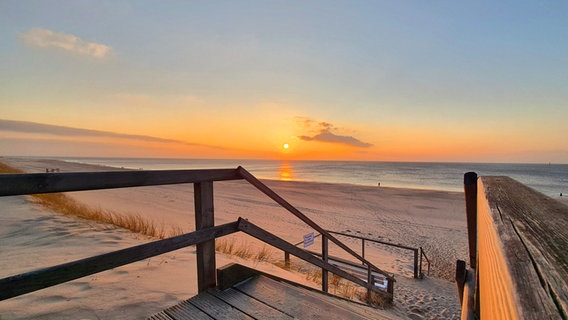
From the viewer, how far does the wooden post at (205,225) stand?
7.44 ft

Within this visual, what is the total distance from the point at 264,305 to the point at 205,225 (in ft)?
2.86

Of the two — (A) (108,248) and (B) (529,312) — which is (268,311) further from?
(A) (108,248)

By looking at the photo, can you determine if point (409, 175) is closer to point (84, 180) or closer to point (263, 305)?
point (263, 305)

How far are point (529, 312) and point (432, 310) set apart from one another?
6.86 metres

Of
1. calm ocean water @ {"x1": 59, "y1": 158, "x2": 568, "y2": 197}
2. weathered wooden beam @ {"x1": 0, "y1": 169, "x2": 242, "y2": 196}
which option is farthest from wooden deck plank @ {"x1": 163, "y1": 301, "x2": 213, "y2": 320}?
calm ocean water @ {"x1": 59, "y1": 158, "x2": 568, "y2": 197}

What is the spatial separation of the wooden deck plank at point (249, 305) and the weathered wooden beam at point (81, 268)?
0.65 metres

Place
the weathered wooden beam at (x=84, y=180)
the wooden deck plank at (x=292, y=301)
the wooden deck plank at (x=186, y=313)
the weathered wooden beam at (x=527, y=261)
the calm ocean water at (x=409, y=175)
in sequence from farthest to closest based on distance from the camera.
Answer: the calm ocean water at (x=409, y=175) < the wooden deck plank at (x=292, y=301) < the wooden deck plank at (x=186, y=313) < the weathered wooden beam at (x=84, y=180) < the weathered wooden beam at (x=527, y=261)

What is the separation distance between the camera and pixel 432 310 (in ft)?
19.4

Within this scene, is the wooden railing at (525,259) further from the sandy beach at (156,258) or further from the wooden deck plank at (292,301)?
the sandy beach at (156,258)

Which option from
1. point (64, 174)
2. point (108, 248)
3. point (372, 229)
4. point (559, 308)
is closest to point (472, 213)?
point (559, 308)

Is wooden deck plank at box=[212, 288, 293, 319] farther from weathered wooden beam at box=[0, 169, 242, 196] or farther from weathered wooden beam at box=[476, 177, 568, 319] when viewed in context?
weathered wooden beam at box=[476, 177, 568, 319]

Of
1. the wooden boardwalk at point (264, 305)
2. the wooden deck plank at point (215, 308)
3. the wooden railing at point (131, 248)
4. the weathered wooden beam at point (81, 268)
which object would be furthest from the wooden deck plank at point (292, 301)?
the weathered wooden beam at point (81, 268)

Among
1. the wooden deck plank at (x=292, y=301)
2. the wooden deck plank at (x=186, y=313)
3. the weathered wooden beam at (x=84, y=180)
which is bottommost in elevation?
the wooden deck plank at (x=292, y=301)

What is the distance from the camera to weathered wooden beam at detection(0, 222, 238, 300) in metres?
1.40
